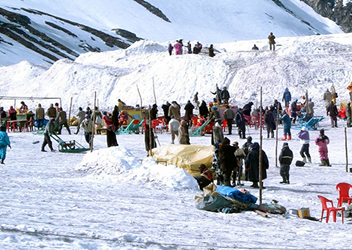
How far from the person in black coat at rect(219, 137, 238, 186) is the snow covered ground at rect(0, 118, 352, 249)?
1.89ft

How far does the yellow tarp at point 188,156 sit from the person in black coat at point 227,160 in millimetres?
1183

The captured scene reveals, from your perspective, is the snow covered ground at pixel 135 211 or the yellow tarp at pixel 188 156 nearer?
the snow covered ground at pixel 135 211

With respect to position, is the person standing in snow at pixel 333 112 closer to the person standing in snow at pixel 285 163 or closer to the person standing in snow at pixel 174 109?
the person standing in snow at pixel 174 109

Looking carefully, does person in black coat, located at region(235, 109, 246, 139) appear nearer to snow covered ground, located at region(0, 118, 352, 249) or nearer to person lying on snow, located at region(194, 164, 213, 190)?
snow covered ground, located at region(0, 118, 352, 249)

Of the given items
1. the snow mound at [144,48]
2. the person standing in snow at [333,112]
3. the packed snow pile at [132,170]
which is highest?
the snow mound at [144,48]

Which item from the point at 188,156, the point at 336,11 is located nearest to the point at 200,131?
the point at 188,156

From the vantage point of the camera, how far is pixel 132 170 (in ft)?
39.6

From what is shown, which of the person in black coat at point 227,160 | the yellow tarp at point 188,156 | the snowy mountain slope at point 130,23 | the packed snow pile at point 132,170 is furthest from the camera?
the snowy mountain slope at point 130,23

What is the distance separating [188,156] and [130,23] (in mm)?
93100

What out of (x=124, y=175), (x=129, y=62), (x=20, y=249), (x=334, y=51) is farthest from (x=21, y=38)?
(x=20, y=249)

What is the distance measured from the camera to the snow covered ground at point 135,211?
6.69 metres

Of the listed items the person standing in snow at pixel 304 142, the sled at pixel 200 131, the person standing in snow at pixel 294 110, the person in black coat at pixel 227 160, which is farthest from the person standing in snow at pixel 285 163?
the person standing in snow at pixel 294 110

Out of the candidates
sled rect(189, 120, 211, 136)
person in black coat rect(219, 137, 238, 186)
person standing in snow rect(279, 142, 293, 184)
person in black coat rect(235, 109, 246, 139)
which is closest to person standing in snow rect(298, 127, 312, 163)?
person standing in snow rect(279, 142, 293, 184)

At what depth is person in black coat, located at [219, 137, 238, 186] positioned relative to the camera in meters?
12.0
